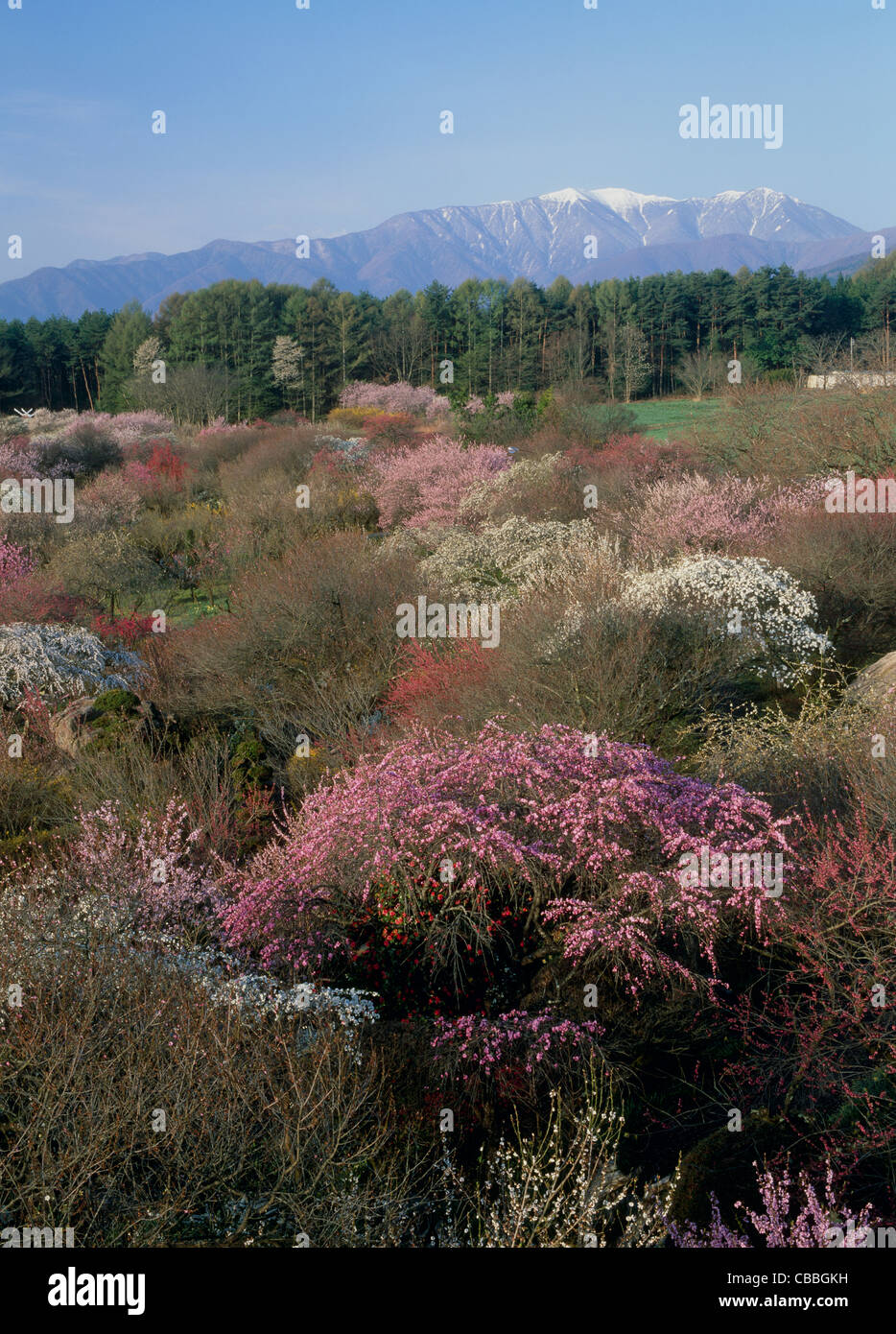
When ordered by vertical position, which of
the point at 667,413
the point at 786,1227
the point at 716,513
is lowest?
the point at 786,1227

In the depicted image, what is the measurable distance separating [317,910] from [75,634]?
817cm

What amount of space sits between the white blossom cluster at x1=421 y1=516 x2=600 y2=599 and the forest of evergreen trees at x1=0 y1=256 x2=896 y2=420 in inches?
1414

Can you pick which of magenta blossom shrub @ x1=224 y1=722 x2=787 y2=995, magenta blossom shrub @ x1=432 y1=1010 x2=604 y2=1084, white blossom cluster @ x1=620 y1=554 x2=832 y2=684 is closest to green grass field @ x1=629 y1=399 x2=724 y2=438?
white blossom cluster @ x1=620 y1=554 x2=832 y2=684

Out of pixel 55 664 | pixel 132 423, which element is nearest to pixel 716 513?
pixel 55 664

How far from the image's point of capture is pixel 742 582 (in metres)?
11.0

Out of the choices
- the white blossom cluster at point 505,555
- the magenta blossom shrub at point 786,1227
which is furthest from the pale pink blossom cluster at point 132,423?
the magenta blossom shrub at point 786,1227

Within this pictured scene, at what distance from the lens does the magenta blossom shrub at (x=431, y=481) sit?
23188mm

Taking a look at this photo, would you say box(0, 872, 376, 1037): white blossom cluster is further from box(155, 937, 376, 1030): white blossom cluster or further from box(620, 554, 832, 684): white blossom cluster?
box(620, 554, 832, 684): white blossom cluster

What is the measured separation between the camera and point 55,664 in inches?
496

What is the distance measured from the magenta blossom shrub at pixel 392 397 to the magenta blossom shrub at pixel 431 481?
21.0 meters

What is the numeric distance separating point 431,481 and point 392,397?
28.6 meters

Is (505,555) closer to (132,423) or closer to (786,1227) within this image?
(786,1227)
